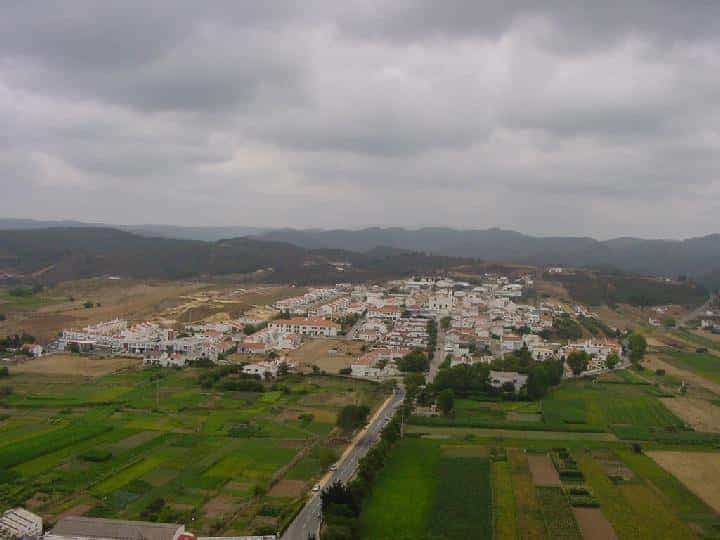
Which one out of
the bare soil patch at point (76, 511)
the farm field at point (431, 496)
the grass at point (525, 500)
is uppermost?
the grass at point (525, 500)

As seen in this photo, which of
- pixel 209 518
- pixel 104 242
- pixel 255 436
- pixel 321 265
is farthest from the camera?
pixel 104 242

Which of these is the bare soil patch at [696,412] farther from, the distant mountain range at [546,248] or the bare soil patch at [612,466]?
the distant mountain range at [546,248]

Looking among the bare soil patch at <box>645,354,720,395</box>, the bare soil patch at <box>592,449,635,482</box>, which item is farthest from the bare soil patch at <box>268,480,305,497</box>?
the bare soil patch at <box>645,354,720,395</box>

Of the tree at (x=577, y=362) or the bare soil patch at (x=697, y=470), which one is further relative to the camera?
the tree at (x=577, y=362)

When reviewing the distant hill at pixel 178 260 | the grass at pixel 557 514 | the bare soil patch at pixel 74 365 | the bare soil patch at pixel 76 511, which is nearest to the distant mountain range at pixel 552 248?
the distant hill at pixel 178 260

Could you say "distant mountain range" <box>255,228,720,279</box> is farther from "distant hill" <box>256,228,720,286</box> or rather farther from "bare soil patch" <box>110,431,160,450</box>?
"bare soil patch" <box>110,431,160,450</box>

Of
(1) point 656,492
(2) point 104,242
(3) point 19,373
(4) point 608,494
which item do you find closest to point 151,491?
(4) point 608,494

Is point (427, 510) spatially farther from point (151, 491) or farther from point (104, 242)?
point (104, 242)
